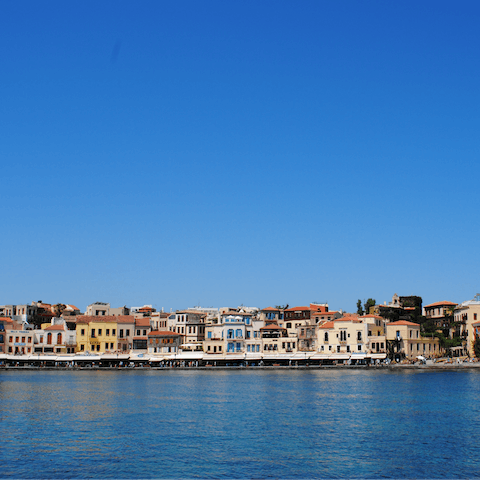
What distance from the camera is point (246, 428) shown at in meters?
→ 42.5

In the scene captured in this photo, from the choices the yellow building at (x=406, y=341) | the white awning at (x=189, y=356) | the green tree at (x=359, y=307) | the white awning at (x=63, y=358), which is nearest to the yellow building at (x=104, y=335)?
the white awning at (x=63, y=358)

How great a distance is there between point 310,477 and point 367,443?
9069 mm

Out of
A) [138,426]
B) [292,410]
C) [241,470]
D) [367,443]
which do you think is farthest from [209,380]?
[241,470]

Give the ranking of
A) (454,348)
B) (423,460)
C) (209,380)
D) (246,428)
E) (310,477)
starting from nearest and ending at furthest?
1. (310,477)
2. (423,460)
3. (246,428)
4. (209,380)
5. (454,348)

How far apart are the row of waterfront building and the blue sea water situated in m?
42.5

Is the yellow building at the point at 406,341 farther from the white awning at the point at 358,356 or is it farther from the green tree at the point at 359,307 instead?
the green tree at the point at 359,307

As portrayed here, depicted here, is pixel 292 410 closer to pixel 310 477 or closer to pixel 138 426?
pixel 138 426

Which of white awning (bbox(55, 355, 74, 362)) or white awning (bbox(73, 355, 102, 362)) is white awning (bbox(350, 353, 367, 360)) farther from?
white awning (bbox(55, 355, 74, 362))

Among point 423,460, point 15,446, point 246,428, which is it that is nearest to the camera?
point 423,460

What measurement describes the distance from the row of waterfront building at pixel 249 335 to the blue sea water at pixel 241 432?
42.5 metres

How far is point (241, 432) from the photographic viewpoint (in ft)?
135

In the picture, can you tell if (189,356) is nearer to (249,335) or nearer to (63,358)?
(249,335)

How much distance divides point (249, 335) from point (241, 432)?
79.8 meters

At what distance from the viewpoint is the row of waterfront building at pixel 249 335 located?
11325cm
